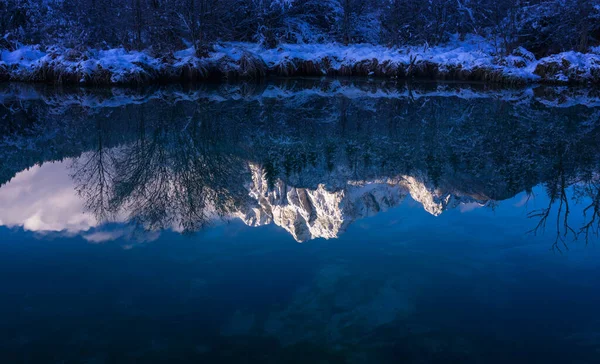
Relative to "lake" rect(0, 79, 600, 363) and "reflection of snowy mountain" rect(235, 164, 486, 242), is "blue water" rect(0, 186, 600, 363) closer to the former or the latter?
"lake" rect(0, 79, 600, 363)

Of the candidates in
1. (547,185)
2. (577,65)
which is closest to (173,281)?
(547,185)

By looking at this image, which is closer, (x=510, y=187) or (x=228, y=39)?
(x=510, y=187)

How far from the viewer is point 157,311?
3.38 metres

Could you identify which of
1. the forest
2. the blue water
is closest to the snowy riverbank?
the forest

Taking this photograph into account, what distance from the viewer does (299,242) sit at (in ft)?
15.4

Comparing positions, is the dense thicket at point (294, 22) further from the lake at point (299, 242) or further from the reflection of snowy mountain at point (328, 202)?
the reflection of snowy mountain at point (328, 202)

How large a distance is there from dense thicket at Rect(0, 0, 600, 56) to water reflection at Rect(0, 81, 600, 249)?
11.4 meters

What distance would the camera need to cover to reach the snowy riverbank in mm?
18281

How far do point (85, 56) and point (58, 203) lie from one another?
14.5 metres

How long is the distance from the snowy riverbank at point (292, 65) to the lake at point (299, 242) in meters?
8.91

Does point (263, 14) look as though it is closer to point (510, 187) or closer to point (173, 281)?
point (510, 187)

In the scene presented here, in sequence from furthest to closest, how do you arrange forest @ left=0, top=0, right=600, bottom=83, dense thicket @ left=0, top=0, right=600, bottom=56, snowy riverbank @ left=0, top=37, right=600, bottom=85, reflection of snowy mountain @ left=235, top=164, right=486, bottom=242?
dense thicket @ left=0, top=0, right=600, bottom=56
forest @ left=0, top=0, right=600, bottom=83
snowy riverbank @ left=0, top=37, right=600, bottom=85
reflection of snowy mountain @ left=235, top=164, right=486, bottom=242

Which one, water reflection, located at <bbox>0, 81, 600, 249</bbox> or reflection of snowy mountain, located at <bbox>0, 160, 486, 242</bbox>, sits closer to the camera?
reflection of snowy mountain, located at <bbox>0, 160, 486, 242</bbox>

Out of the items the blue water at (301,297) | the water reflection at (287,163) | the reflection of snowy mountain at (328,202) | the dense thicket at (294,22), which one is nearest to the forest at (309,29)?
the dense thicket at (294,22)
